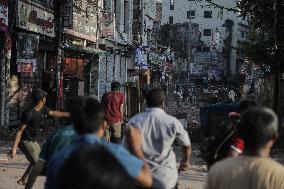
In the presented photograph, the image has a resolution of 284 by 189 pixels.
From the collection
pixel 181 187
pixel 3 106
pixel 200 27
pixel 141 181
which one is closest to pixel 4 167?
pixel 181 187

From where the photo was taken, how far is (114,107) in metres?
10.9

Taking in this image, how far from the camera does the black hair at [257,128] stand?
3.15 metres

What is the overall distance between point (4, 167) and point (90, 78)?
1490 centimetres

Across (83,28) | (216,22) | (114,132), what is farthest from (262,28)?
(216,22)

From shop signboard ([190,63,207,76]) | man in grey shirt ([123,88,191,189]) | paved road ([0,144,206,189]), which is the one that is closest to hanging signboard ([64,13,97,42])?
paved road ([0,144,206,189])

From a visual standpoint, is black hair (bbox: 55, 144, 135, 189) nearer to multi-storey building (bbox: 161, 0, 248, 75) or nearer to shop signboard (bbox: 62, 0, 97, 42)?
shop signboard (bbox: 62, 0, 97, 42)

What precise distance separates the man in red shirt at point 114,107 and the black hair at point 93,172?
839cm

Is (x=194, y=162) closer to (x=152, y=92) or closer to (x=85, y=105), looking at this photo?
(x=152, y=92)

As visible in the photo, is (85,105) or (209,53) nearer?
(85,105)

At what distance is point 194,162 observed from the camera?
39.7 feet

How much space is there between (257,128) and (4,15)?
13933 millimetres

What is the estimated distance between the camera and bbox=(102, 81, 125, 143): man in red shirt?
10820 mm

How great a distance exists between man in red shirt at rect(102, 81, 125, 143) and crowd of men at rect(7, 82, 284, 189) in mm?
5563

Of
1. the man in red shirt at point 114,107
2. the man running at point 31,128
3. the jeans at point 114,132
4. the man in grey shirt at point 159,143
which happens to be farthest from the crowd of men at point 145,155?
the jeans at point 114,132
